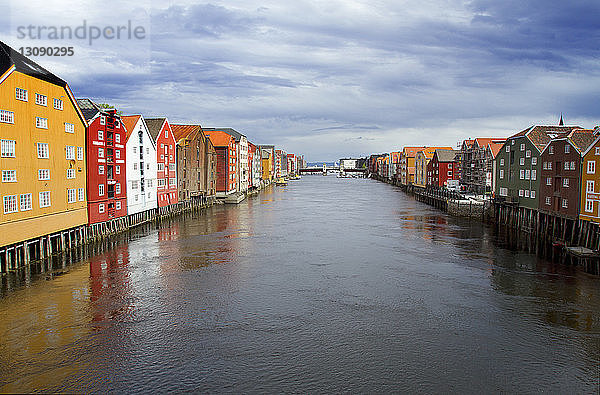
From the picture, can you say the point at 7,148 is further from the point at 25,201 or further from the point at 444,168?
the point at 444,168

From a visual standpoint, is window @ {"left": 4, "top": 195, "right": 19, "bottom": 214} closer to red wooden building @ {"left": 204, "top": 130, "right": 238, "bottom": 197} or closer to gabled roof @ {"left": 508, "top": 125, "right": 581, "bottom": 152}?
gabled roof @ {"left": 508, "top": 125, "right": 581, "bottom": 152}

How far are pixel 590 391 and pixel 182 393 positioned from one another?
43.7 feet

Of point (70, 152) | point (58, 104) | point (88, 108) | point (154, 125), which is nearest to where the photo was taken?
point (58, 104)

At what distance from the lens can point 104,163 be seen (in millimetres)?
39562

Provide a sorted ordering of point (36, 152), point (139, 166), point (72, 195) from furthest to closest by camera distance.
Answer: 1. point (139, 166)
2. point (72, 195)
3. point (36, 152)

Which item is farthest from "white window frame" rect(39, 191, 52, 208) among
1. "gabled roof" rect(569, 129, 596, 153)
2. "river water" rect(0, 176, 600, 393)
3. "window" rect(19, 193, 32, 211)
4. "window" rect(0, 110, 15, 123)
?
"gabled roof" rect(569, 129, 596, 153)

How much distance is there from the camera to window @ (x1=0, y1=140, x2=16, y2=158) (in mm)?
26047

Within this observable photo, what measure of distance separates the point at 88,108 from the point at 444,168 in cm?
7211

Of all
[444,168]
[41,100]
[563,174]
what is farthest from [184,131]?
[444,168]

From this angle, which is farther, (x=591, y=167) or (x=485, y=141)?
(x=485, y=141)

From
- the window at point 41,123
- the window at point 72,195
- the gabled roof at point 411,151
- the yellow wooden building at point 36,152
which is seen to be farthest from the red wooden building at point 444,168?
the window at point 41,123

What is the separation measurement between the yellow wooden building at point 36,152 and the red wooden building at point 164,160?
1751 cm

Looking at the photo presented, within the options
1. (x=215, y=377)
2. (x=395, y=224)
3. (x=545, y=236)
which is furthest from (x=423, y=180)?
(x=215, y=377)

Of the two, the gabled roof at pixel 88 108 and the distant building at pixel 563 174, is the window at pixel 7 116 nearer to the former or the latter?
the gabled roof at pixel 88 108
